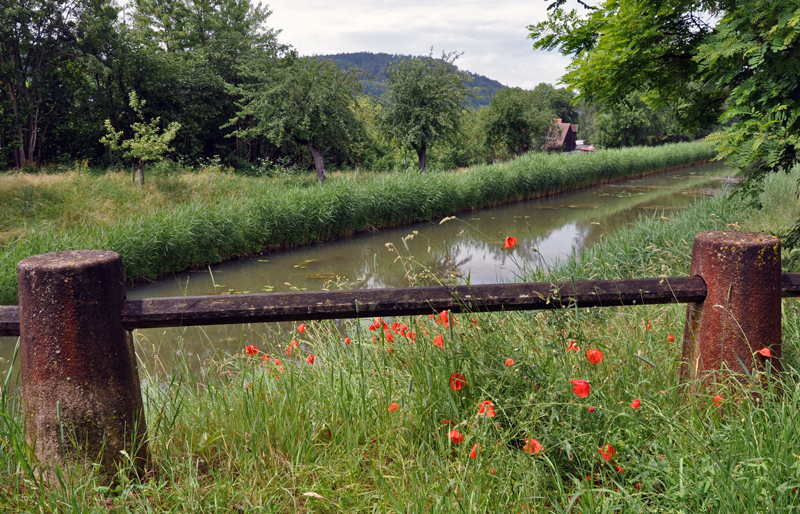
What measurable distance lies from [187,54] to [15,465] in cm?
2607

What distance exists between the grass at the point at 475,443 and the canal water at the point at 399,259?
6.28ft

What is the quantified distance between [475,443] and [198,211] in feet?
31.3

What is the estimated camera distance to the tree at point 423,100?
20391mm

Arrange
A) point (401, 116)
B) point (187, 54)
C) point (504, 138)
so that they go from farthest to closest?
1. point (504, 138)
2. point (187, 54)
3. point (401, 116)

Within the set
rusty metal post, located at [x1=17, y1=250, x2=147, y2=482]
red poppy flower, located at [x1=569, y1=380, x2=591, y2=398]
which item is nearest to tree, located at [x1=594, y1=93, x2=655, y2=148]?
red poppy flower, located at [x1=569, y1=380, x2=591, y2=398]

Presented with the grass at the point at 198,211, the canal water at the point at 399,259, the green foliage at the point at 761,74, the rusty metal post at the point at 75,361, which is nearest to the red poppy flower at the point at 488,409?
the rusty metal post at the point at 75,361

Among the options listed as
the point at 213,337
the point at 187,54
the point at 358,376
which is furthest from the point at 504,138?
the point at 358,376

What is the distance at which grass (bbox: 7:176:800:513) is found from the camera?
4.77 feet

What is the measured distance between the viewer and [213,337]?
5914 millimetres

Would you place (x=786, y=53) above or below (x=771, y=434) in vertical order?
above

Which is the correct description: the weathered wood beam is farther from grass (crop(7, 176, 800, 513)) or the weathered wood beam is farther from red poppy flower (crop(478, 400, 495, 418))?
red poppy flower (crop(478, 400, 495, 418))

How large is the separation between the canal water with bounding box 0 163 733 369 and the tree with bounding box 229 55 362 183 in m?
5.34

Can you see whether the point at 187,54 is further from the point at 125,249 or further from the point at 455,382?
the point at 455,382

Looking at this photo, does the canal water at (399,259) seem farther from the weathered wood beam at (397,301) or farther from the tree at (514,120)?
the tree at (514,120)
